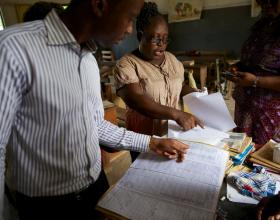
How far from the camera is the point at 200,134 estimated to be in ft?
3.89

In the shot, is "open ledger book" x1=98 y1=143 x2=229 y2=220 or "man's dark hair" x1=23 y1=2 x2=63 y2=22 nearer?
"open ledger book" x1=98 y1=143 x2=229 y2=220

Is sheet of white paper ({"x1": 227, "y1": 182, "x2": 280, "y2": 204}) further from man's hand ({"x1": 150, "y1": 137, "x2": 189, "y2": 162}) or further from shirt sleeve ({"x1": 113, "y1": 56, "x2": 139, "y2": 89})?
shirt sleeve ({"x1": 113, "y1": 56, "x2": 139, "y2": 89})

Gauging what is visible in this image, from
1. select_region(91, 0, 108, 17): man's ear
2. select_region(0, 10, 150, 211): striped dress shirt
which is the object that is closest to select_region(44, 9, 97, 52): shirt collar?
select_region(0, 10, 150, 211): striped dress shirt

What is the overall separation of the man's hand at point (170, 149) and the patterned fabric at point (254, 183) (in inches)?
7.7

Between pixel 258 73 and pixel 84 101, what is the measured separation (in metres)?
1.18

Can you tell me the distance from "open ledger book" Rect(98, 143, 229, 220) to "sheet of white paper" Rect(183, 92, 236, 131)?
246mm

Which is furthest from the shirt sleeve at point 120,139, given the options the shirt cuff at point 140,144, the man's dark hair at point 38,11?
the man's dark hair at point 38,11

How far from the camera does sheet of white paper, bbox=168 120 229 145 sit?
114 centimetres

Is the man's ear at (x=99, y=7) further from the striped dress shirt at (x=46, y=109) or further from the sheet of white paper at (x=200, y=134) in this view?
the sheet of white paper at (x=200, y=134)

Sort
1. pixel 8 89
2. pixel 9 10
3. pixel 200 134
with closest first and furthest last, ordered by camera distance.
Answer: pixel 8 89
pixel 200 134
pixel 9 10

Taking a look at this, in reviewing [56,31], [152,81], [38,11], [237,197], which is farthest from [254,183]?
[38,11]

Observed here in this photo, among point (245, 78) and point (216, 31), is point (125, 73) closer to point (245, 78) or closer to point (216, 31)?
point (245, 78)

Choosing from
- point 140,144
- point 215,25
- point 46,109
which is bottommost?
point 140,144

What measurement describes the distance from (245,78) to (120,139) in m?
0.92
